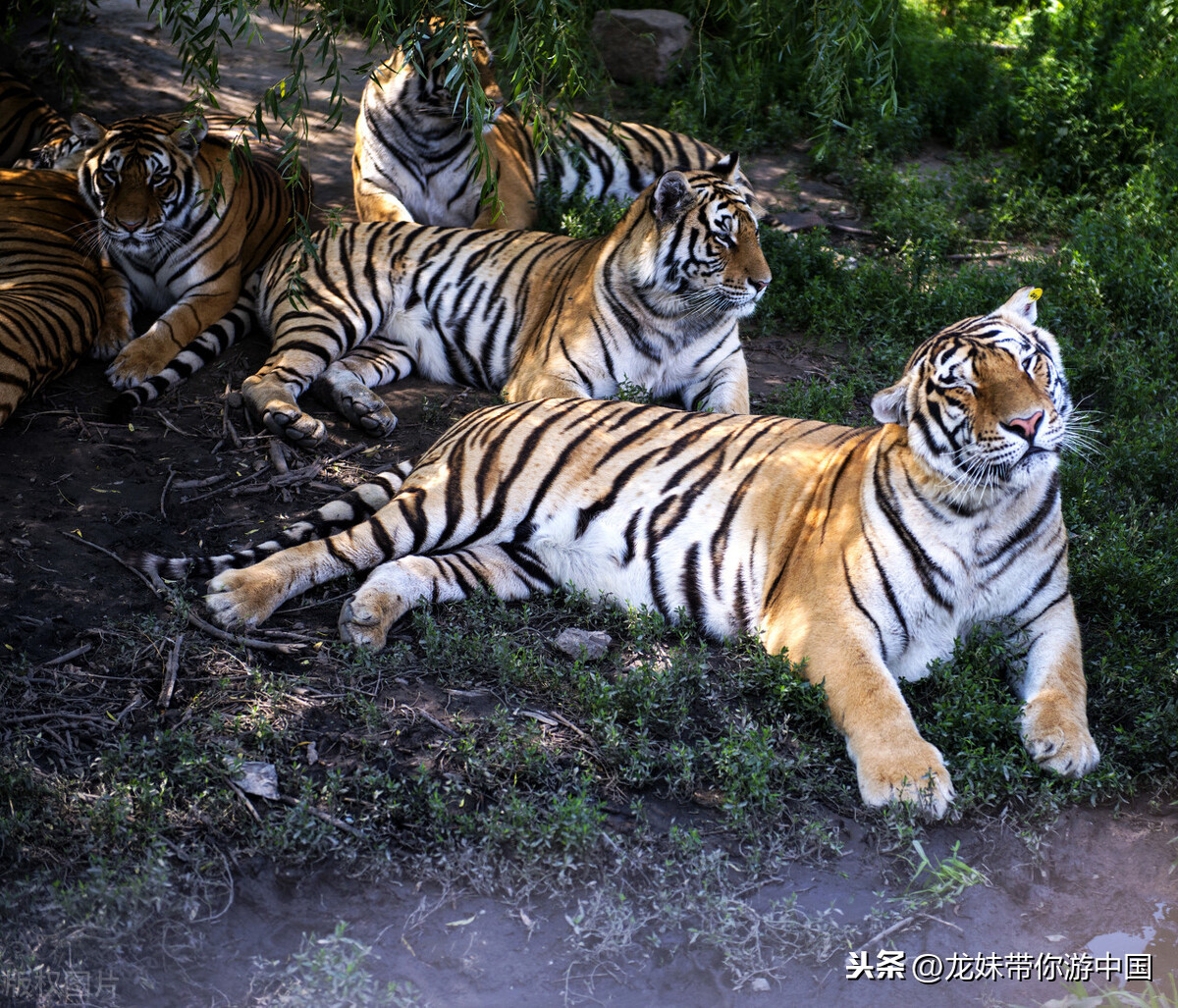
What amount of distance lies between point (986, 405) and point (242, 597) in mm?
2259

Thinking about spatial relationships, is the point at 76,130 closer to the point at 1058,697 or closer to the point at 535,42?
the point at 535,42

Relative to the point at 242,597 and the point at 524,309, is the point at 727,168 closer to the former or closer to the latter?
the point at 524,309

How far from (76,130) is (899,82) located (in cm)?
545

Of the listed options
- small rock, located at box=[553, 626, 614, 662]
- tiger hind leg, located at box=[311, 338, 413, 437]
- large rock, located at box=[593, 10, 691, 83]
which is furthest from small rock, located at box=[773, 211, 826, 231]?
small rock, located at box=[553, 626, 614, 662]

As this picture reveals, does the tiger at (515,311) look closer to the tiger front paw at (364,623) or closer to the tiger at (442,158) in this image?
the tiger at (442,158)

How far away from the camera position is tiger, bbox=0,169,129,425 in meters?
4.59

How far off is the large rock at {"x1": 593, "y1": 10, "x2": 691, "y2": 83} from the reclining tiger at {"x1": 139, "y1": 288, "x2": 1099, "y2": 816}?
515 cm

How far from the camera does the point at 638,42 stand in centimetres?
841

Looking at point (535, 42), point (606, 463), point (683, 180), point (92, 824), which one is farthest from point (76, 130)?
point (92, 824)

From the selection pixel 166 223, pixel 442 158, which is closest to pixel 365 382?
pixel 166 223

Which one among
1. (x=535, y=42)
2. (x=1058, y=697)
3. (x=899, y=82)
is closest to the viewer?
(x=1058, y=697)

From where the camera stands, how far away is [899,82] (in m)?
7.98

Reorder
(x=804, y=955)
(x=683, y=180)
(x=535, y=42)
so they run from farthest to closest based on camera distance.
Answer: (x=683, y=180)
(x=535, y=42)
(x=804, y=955)

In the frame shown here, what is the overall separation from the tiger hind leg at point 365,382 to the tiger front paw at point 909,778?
2719 mm
